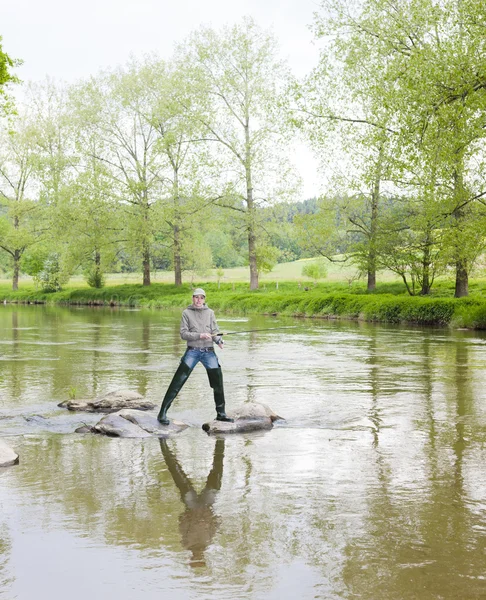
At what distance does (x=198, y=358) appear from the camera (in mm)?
12008

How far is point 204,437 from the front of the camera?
11047 mm

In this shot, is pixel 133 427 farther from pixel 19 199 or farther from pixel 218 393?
pixel 19 199

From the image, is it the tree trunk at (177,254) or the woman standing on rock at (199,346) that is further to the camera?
the tree trunk at (177,254)

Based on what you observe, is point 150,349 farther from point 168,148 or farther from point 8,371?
point 168,148

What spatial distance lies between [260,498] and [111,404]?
5678 millimetres

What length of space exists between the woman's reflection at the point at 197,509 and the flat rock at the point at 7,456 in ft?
5.67

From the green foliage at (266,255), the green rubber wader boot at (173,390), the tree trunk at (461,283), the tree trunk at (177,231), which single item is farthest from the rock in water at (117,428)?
the tree trunk at (177,231)

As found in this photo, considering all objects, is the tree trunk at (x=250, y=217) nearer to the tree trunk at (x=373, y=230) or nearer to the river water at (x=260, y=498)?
the tree trunk at (x=373, y=230)

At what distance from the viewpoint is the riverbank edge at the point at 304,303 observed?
3506 cm

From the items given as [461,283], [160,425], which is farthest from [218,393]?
[461,283]

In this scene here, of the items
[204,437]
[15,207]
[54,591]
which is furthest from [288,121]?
[15,207]

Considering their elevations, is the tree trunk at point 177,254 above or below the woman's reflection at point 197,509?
above

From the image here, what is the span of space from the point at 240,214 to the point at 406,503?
49.4 m

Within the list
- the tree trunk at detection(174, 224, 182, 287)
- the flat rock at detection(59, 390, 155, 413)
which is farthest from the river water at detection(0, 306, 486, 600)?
the tree trunk at detection(174, 224, 182, 287)
